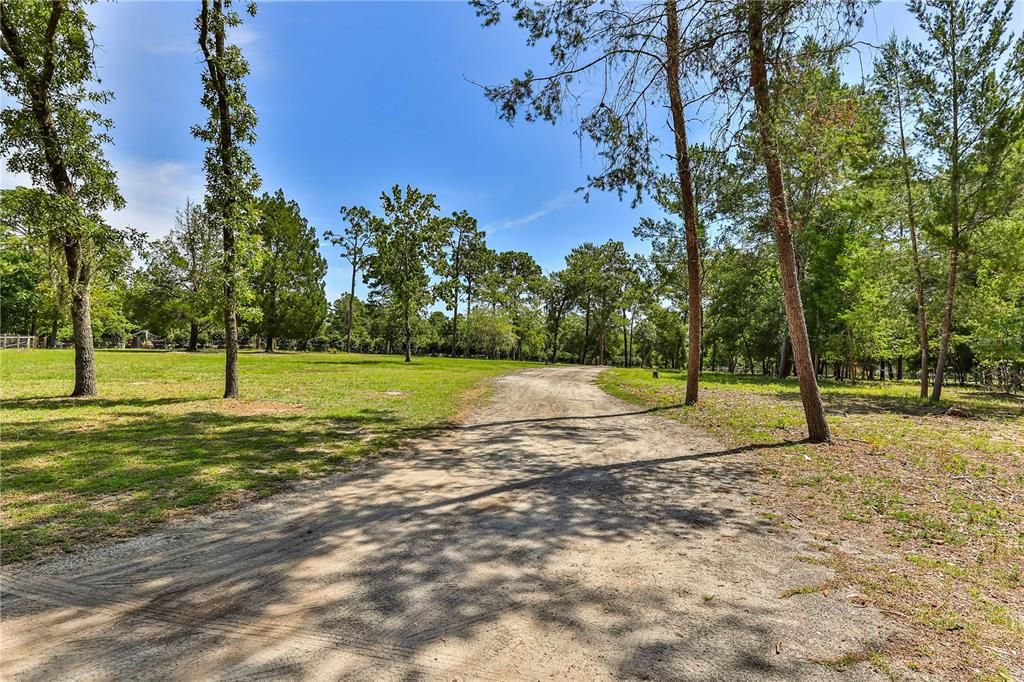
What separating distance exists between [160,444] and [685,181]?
12.7 metres

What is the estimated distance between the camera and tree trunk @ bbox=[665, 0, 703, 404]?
755 centimetres

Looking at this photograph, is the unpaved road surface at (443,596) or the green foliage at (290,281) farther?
the green foliage at (290,281)

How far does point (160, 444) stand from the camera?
7203mm

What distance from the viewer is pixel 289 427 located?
908 centimetres

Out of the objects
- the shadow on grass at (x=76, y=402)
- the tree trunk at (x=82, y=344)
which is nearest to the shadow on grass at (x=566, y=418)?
the shadow on grass at (x=76, y=402)

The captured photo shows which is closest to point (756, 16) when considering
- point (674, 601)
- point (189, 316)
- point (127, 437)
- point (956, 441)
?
point (674, 601)

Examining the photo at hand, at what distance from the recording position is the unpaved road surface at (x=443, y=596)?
2469 mm

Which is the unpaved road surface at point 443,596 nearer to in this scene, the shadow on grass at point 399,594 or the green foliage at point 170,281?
the shadow on grass at point 399,594

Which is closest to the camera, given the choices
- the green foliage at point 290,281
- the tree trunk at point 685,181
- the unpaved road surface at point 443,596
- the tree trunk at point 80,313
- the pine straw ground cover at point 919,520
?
the unpaved road surface at point 443,596

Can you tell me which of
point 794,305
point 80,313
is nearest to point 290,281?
point 80,313

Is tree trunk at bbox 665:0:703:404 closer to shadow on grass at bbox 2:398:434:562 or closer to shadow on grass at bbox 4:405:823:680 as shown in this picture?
shadow on grass at bbox 4:405:823:680

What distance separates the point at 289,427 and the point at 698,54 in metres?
10.1

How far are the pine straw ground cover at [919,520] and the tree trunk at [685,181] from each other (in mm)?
2863

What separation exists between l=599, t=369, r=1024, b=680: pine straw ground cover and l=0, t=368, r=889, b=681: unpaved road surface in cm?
30
